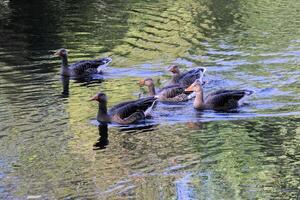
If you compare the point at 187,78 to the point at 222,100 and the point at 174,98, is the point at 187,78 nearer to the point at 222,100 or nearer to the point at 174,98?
the point at 174,98

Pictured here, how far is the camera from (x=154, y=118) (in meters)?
16.7

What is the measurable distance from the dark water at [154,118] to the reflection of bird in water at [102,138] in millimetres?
22

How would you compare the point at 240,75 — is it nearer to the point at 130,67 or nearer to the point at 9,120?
the point at 130,67

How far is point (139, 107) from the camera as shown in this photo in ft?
54.2

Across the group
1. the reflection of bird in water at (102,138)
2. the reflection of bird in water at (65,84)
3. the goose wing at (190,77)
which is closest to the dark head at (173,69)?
the goose wing at (190,77)

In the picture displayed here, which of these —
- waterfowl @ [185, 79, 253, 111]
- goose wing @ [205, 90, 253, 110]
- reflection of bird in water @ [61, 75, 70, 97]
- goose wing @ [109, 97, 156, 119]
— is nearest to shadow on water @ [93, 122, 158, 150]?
goose wing @ [109, 97, 156, 119]

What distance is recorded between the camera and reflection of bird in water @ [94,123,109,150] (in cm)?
1449

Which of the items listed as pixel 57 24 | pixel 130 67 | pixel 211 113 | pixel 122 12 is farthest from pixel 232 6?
pixel 211 113

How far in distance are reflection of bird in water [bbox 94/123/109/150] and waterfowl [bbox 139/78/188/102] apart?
245 centimetres

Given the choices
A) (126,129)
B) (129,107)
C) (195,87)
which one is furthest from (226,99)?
(126,129)

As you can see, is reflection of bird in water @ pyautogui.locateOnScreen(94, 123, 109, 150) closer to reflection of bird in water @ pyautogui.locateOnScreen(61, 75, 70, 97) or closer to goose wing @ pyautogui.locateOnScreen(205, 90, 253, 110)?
goose wing @ pyautogui.locateOnScreen(205, 90, 253, 110)

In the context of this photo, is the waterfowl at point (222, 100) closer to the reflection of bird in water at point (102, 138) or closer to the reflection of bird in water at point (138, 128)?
the reflection of bird in water at point (138, 128)

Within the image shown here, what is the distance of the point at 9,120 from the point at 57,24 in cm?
1496

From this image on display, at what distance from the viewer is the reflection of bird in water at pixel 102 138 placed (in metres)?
14.5
